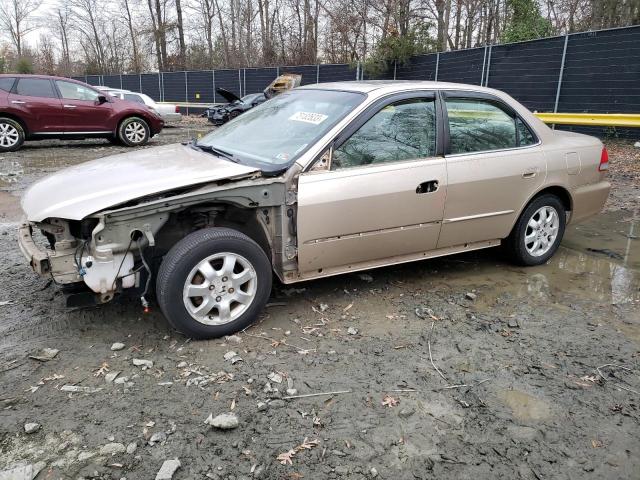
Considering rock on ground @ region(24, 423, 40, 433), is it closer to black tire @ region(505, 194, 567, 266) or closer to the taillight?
black tire @ region(505, 194, 567, 266)

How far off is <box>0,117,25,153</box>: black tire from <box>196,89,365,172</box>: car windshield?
8613 mm

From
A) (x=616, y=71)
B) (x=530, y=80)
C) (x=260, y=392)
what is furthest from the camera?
(x=530, y=80)

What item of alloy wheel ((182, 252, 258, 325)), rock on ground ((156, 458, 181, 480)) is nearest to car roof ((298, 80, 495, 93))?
alloy wheel ((182, 252, 258, 325))

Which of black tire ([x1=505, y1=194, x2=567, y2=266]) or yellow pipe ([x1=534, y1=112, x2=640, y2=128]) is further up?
yellow pipe ([x1=534, y1=112, x2=640, y2=128])

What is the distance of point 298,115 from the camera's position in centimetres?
400

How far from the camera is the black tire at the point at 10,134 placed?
10930mm

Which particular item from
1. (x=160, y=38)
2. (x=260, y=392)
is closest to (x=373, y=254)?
(x=260, y=392)

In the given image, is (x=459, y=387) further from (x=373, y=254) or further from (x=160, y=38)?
(x=160, y=38)

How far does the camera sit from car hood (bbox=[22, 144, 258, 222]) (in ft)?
9.82

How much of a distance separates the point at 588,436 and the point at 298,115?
2816 mm

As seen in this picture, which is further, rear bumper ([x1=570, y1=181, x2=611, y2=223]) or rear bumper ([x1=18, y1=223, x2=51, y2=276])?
rear bumper ([x1=570, y1=181, x2=611, y2=223])

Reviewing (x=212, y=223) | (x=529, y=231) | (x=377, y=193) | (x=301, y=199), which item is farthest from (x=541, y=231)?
(x=212, y=223)

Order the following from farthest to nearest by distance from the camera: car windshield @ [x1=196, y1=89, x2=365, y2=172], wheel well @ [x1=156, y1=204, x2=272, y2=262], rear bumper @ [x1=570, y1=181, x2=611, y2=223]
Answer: rear bumper @ [x1=570, y1=181, x2=611, y2=223] < car windshield @ [x1=196, y1=89, x2=365, y2=172] < wheel well @ [x1=156, y1=204, x2=272, y2=262]

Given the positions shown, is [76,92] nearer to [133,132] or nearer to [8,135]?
[133,132]
